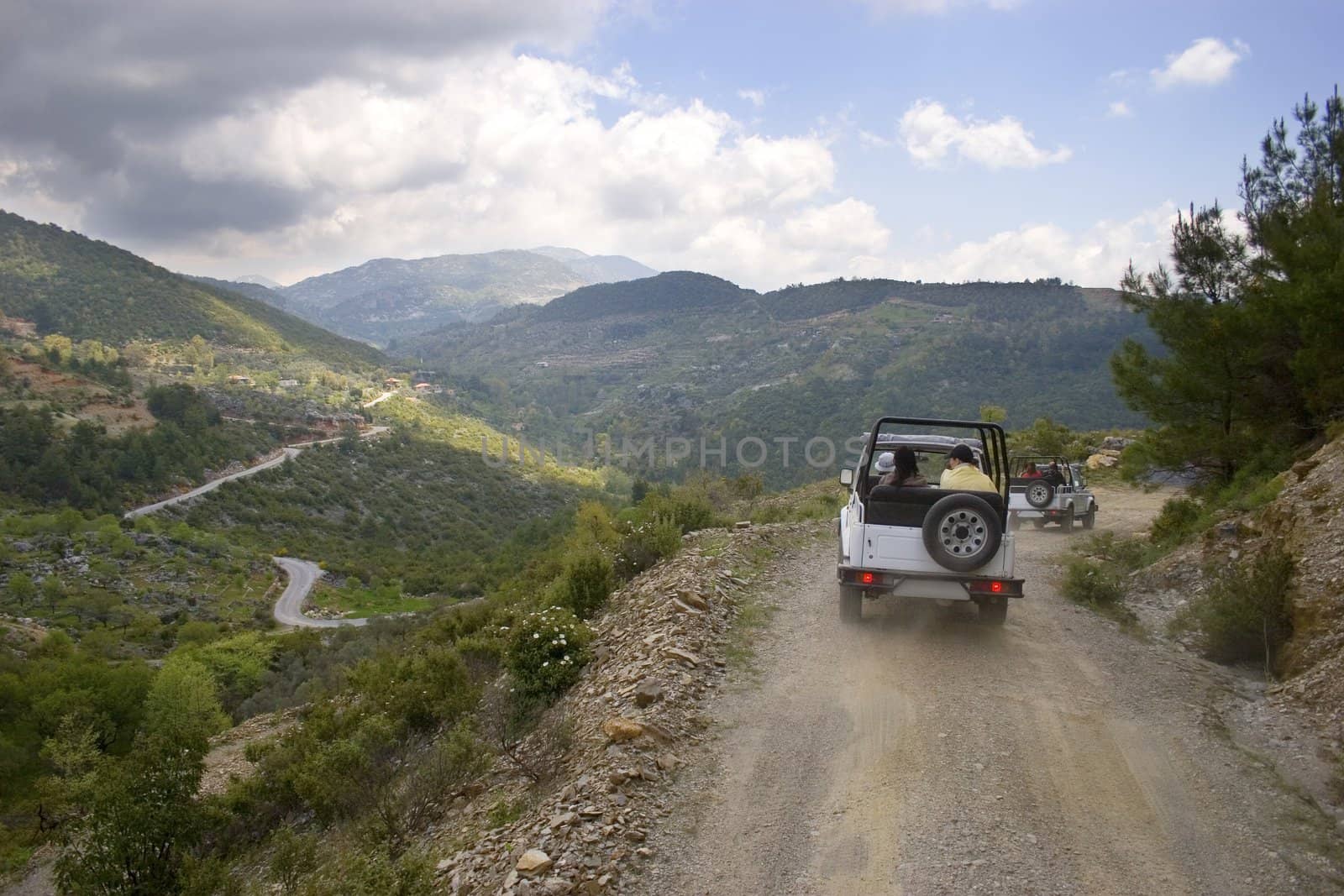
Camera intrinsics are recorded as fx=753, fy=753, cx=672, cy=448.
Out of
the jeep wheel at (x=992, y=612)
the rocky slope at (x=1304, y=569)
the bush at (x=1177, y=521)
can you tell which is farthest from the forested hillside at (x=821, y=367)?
the jeep wheel at (x=992, y=612)

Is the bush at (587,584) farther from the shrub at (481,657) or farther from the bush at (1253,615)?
the bush at (1253,615)

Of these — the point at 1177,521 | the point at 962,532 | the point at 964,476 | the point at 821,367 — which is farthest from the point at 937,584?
the point at 821,367

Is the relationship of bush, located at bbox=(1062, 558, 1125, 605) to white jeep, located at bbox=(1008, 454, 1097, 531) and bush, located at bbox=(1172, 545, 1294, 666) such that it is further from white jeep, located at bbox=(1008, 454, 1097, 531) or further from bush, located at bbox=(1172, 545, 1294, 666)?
white jeep, located at bbox=(1008, 454, 1097, 531)

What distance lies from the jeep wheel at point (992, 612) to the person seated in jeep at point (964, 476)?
1170 millimetres

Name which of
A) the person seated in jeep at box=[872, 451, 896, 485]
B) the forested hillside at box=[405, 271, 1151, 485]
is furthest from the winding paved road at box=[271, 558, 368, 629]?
the person seated in jeep at box=[872, 451, 896, 485]

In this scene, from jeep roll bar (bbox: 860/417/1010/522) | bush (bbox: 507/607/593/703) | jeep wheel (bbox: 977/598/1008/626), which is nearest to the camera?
bush (bbox: 507/607/593/703)

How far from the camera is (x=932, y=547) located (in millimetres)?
7207

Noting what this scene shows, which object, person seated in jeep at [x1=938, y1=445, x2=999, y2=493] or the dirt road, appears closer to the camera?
the dirt road

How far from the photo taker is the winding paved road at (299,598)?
43.3 meters

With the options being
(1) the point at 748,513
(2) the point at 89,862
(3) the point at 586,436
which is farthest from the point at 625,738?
(3) the point at 586,436

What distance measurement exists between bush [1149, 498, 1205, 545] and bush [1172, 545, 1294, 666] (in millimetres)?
4435

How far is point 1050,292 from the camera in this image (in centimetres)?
11706

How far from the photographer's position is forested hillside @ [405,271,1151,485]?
8356 cm

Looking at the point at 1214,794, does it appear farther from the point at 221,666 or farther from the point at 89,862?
the point at 221,666
